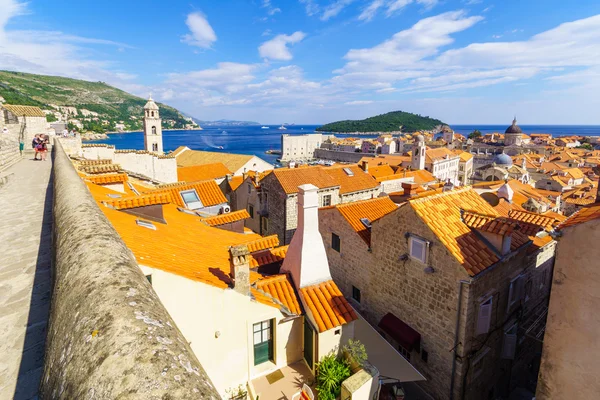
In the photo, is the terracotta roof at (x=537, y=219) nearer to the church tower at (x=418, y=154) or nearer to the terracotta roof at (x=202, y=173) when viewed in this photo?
the terracotta roof at (x=202, y=173)

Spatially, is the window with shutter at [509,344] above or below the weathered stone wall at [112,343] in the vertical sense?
below

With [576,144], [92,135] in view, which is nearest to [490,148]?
[576,144]

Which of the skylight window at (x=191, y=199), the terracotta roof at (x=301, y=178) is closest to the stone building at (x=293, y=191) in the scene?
the terracotta roof at (x=301, y=178)

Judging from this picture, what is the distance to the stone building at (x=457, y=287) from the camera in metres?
10.8

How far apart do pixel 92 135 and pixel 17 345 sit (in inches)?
7426

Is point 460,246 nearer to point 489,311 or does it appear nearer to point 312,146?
point 489,311

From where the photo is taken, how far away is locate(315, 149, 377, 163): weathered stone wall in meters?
119

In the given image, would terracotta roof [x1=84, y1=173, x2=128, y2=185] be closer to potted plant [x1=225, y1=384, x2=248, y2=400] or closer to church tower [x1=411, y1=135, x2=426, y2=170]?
potted plant [x1=225, y1=384, x2=248, y2=400]

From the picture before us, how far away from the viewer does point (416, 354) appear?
486 inches

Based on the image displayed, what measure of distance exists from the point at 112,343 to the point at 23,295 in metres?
3.04

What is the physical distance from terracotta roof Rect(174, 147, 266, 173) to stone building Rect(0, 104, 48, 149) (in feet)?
69.6

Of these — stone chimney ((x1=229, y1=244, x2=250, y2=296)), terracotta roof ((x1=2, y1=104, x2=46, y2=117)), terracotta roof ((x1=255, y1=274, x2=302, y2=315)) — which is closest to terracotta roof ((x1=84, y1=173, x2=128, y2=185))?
terracotta roof ((x1=255, y1=274, x2=302, y2=315))

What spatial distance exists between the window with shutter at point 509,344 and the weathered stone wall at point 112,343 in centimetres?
1430

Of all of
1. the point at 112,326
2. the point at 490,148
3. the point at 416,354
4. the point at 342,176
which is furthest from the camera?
the point at 490,148
